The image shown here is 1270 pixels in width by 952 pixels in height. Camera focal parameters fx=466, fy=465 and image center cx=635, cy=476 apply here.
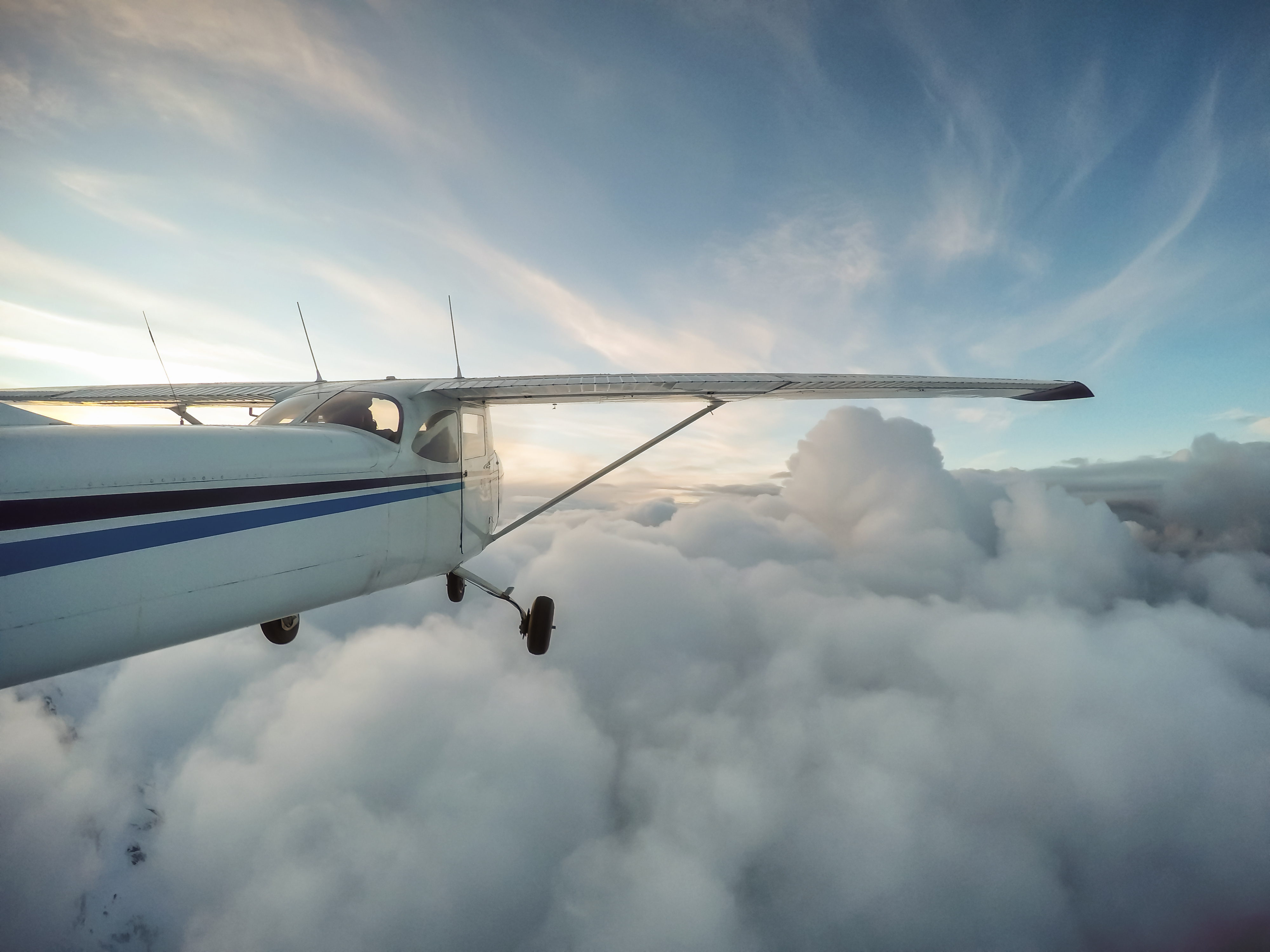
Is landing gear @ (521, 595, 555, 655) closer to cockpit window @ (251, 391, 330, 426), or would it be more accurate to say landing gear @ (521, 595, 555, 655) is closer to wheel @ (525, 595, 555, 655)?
wheel @ (525, 595, 555, 655)

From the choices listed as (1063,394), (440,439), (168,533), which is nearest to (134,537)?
(168,533)

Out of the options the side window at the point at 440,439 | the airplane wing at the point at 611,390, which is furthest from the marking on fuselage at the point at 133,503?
the airplane wing at the point at 611,390

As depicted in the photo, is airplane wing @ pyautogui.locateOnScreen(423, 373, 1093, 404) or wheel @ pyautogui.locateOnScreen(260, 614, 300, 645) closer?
airplane wing @ pyautogui.locateOnScreen(423, 373, 1093, 404)

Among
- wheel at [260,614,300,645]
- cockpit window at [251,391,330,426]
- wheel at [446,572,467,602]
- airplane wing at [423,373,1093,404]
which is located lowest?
wheel at [260,614,300,645]

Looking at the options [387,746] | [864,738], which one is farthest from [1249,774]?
[387,746]

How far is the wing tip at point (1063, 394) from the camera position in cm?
594

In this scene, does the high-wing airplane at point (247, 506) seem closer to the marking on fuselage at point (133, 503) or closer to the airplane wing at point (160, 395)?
the marking on fuselage at point (133, 503)

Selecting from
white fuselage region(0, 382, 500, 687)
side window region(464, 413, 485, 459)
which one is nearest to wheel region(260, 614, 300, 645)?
side window region(464, 413, 485, 459)

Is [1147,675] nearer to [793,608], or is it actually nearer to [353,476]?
[793,608]

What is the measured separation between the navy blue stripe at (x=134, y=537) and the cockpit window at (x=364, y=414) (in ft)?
3.82

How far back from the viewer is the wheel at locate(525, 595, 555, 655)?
5.64 metres

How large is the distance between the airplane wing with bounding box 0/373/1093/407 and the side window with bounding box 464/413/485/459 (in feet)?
0.77

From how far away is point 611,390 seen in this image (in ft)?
15.9

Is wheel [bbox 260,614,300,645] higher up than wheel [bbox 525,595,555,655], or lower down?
lower down
